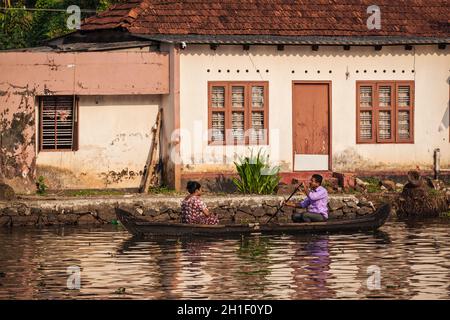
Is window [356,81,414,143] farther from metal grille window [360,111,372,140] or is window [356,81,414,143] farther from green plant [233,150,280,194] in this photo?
green plant [233,150,280,194]

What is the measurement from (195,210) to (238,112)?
269 inches

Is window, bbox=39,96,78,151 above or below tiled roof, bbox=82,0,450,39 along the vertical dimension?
below

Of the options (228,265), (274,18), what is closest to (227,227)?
(228,265)

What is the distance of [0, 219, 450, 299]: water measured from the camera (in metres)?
24.8

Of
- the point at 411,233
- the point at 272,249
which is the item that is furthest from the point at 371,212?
the point at 272,249

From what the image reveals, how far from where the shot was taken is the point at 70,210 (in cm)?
3519

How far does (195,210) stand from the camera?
32.2 metres

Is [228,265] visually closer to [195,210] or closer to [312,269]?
[312,269]

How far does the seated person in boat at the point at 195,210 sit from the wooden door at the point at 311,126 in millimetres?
7241

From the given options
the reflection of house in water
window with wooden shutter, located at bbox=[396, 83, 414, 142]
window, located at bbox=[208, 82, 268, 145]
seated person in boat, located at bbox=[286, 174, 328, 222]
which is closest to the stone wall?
seated person in boat, located at bbox=[286, 174, 328, 222]

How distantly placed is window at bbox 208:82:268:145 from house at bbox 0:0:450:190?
34 millimetres

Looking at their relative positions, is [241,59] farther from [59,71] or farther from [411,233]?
[411,233]

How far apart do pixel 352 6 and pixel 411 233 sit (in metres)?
8.84

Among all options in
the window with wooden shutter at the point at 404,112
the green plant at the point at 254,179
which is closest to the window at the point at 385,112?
the window with wooden shutter at the point at 404,112
